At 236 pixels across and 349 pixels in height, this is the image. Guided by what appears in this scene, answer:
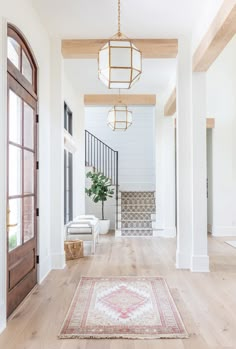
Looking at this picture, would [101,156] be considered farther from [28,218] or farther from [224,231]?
[28,218]

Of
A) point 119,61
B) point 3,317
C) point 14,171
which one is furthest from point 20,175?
point 119,61

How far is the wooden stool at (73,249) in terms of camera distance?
582 centimetres

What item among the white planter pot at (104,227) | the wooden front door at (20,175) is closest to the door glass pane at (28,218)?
the wooden front door at (20,175)

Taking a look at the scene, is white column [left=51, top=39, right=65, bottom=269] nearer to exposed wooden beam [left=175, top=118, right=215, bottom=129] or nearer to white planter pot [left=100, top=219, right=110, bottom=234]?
white planter pot [left=100, top=219, right=110, bottom=234]

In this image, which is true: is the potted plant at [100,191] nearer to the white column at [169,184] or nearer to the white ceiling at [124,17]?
the white column at [169,184]

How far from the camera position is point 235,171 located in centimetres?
834

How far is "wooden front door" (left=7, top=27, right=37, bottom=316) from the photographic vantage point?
11.3 feet

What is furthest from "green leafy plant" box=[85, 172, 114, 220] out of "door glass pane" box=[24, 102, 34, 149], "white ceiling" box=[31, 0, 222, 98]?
"door glass pane" box=[24, 102, 34, 149]

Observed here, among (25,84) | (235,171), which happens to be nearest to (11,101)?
(25,84)

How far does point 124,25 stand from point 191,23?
0.95m

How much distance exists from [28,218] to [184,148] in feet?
8.50

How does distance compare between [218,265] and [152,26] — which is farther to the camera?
[218,265]

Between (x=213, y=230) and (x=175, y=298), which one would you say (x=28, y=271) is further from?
(x=213, y=230)

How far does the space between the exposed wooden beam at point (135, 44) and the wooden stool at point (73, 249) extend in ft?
10.3
